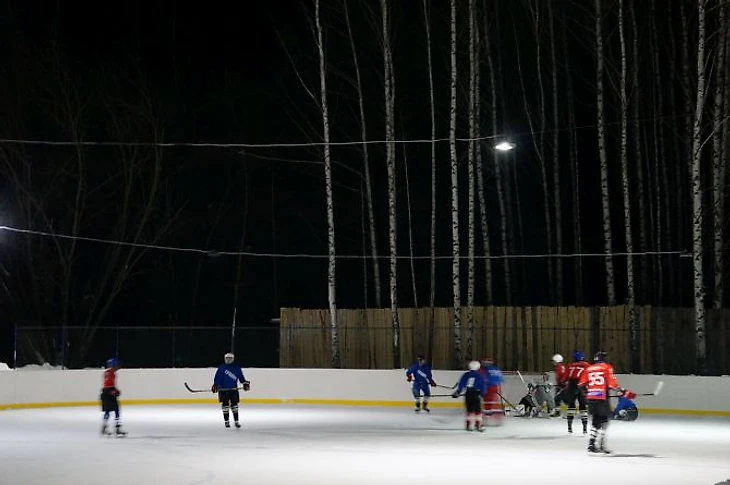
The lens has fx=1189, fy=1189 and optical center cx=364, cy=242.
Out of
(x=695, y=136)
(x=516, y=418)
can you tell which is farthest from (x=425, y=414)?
(x=695, y=136)

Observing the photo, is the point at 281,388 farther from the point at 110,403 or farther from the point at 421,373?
the point at 110,403

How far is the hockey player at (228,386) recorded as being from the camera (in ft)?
81.6

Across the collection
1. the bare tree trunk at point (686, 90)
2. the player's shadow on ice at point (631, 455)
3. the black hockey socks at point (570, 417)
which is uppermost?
the bare tree trunk at point (686, 90)

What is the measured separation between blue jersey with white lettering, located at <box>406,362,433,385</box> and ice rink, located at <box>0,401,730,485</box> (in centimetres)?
112

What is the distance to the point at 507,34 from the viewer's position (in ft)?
145

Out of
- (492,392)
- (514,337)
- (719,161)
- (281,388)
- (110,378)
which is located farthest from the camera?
(514,337)

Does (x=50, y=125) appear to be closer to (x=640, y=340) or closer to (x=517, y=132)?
(x=517, y=132)

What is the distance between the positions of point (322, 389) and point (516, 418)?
7021mm

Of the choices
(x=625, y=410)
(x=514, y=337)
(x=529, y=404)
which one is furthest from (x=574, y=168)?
(x=625, y=410)

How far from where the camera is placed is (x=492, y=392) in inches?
1036

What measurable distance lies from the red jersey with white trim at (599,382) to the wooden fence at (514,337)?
45.0ft

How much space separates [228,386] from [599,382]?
28.4 feet

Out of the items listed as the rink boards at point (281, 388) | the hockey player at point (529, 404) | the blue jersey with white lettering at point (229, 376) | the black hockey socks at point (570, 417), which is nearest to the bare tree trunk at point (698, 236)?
the rink boards at point (281, 388)

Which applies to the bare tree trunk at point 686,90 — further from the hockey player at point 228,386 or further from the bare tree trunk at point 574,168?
the hockey player at point 228,386
